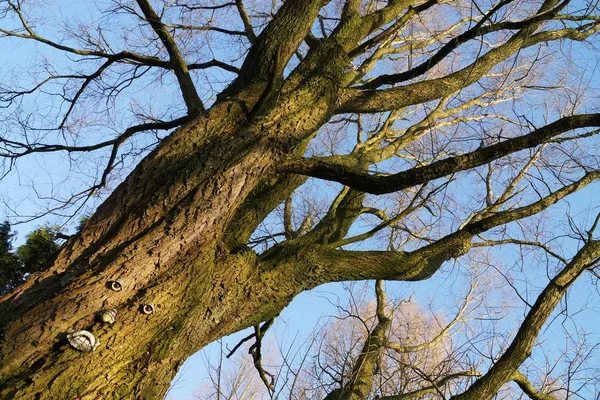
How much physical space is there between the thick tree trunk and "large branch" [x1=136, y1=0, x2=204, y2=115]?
81 centimetres

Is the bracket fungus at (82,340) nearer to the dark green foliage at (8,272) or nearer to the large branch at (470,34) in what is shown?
the large branch at (470,34)

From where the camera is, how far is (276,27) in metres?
4.42

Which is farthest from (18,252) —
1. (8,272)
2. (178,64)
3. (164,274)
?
(164,274)

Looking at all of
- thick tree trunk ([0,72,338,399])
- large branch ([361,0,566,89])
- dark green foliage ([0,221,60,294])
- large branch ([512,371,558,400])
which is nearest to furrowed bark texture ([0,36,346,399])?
thick tree trunk ([0,72,338,399])

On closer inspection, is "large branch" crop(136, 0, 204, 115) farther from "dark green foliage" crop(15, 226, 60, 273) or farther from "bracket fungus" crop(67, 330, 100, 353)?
"dark green foliage" crop(15, 226, 60, 273)

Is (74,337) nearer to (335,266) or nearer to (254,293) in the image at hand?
(254,293)

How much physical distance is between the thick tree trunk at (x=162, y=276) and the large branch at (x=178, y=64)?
0.81 m

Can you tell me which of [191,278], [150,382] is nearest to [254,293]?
[191,278]

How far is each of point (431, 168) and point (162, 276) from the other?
1.63 metres

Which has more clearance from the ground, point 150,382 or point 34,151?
point 34,151

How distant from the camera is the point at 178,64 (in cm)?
471

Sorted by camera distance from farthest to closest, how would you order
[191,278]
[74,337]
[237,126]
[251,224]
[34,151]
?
1. [34,151]
2. [251,224]
3. [237,126]
4. [191,278]
5. [74,337]

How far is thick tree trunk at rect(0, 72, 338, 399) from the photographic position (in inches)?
99.2

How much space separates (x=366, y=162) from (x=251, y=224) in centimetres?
265
